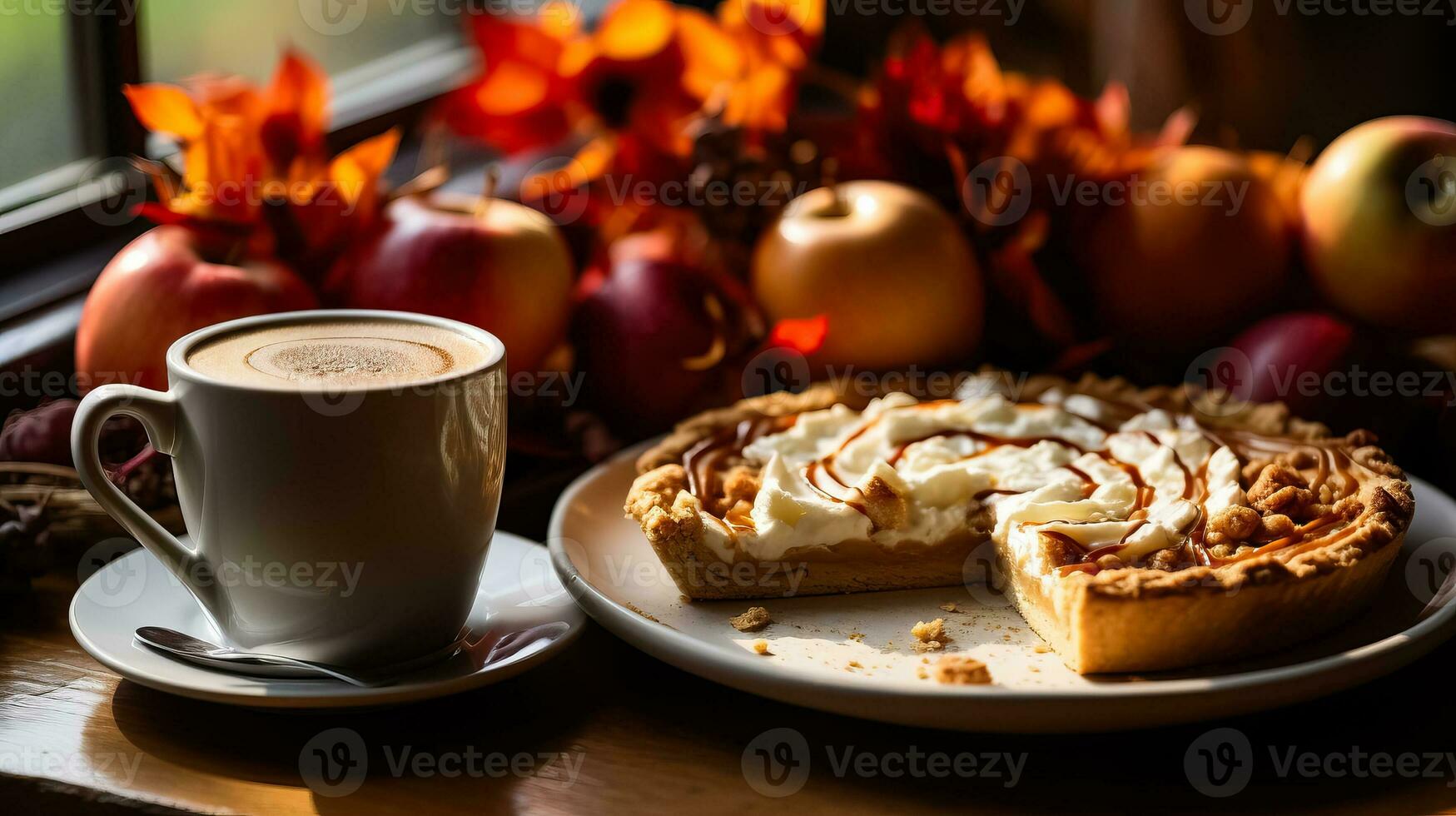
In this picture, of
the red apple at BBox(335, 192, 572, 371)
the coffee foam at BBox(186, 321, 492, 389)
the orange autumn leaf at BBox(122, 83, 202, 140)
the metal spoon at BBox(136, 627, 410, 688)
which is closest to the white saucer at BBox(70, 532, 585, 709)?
the metal spoon at BBox(136, 627, 410, 688)

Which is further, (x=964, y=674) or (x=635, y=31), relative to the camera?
(x=635, y=31)

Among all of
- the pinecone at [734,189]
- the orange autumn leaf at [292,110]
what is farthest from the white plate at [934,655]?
the orange autumn leaf at [292,110]

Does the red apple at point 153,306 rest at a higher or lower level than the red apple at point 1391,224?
lower

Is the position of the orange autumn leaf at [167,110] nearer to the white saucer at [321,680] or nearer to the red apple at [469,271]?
the red apple at [469,271]

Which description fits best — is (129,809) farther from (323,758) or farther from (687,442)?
(687,442)

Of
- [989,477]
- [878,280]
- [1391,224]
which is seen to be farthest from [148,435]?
[1391,224]

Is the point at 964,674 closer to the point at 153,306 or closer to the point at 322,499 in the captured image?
the point at 322,499
